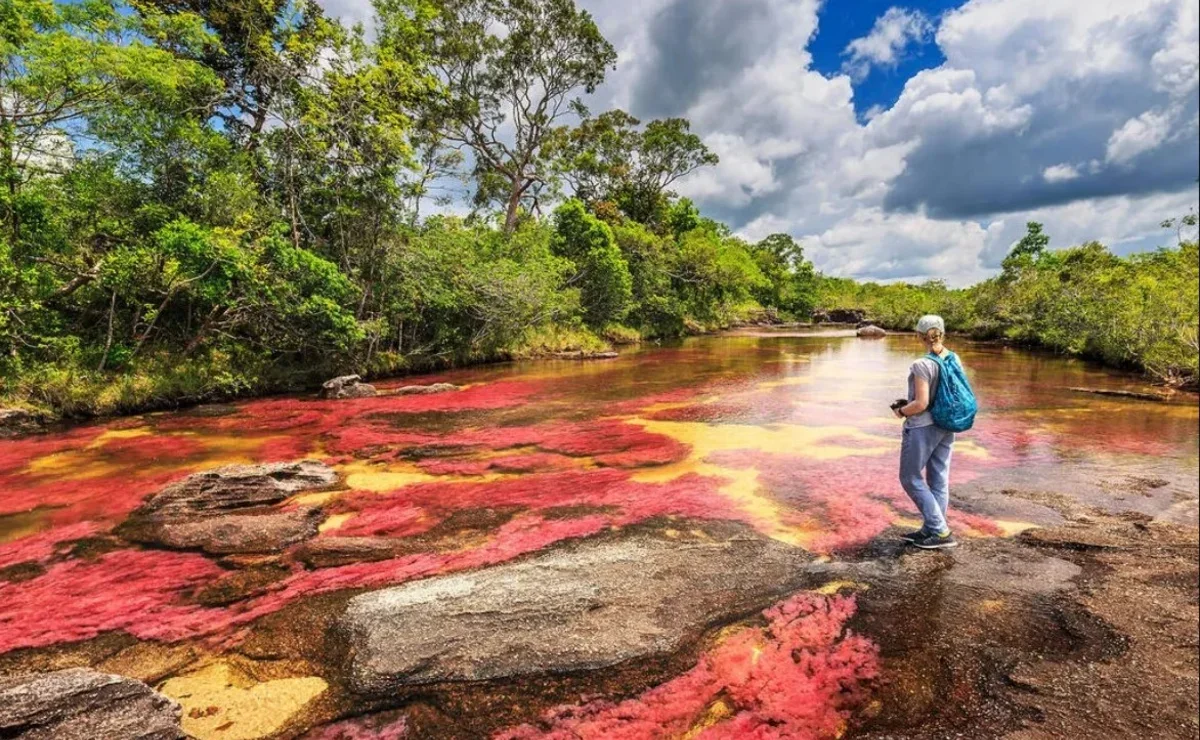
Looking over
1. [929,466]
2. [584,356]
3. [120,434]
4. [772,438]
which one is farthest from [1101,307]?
[120,434]

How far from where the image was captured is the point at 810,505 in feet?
20.3

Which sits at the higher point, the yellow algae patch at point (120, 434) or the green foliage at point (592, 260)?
the green foliage at point (592, 260)

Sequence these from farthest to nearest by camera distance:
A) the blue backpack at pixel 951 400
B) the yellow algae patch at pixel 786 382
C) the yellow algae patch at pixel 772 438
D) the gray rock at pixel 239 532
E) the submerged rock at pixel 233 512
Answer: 1. the yellow algae patch at pixel 786 382
2. the yellow algae patch at pixel 772 438
3. the submerged rock at pixel 233 512
4. the gray rock at pixel 239 532
5. the blue backpack at pixel 951 400

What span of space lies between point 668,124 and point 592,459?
39762mm

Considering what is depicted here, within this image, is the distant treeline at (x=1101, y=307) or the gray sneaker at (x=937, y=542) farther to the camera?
the distant treeline at (x=1101, y=307)

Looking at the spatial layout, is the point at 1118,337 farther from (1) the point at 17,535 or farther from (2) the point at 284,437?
(1) the point at 17,535

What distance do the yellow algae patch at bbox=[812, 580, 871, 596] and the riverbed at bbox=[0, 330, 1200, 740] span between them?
0.10ft

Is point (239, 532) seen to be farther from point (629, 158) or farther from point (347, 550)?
point (629, 158)

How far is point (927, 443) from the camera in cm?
484

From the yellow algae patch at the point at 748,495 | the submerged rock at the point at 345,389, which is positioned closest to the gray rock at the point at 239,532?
the yellow algae patch at the point at 748,495

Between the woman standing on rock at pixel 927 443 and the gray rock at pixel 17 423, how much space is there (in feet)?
47.6

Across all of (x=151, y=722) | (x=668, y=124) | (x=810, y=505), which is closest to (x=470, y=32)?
(x=668, y=124)

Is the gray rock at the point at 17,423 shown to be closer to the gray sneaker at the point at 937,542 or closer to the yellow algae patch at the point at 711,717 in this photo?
the yellow algae patch at the point at 711,717

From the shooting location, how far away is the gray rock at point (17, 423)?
32.5ft
